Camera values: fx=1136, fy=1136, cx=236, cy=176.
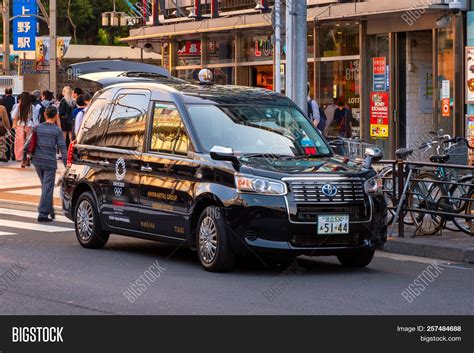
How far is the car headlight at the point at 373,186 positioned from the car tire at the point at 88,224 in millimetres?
3547

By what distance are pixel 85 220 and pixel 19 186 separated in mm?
9365

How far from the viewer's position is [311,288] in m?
10.9

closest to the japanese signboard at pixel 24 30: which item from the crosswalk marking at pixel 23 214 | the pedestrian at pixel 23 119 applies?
the pedestrian at pixel 23 119

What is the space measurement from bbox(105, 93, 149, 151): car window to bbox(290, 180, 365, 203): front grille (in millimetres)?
2469

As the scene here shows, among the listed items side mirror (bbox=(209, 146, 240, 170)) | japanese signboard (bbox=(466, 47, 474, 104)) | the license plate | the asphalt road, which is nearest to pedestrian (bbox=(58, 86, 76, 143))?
japanese signboard (bbox=(466, 47, 474, 104))

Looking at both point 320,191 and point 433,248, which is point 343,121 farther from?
point 320,191

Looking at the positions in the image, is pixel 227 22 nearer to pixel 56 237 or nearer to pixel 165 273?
pixel 56 237

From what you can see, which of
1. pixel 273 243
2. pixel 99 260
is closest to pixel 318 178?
pixel 273 243

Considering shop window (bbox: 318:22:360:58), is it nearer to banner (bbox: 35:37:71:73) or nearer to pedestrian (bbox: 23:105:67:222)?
pedestrian (bbox: 23:105:67:222)

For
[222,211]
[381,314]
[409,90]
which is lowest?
[381,314]

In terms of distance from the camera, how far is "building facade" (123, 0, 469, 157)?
23109 millimetres

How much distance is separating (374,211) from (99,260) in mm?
3214

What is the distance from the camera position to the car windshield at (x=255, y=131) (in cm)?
1241
